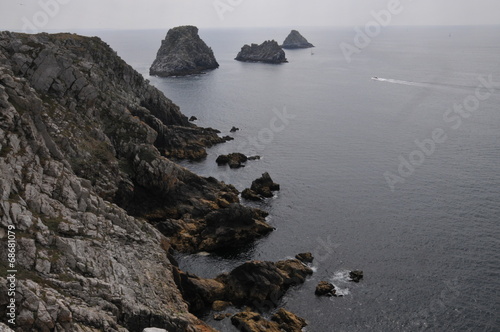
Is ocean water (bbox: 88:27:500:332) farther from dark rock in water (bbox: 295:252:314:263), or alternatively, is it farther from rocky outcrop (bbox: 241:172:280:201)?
rocky outcrop (bbox: 241:172:280:201)

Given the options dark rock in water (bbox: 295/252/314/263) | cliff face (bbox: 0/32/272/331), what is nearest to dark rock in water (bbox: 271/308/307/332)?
cliff face (bbox: 0/32/272/331)

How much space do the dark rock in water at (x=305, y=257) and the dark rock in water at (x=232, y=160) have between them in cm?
4048

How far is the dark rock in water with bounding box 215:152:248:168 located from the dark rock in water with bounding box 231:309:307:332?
54.0 metres

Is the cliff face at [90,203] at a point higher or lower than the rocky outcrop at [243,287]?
higher

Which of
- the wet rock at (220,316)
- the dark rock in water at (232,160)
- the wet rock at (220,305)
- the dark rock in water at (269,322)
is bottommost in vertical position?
the wet rock at (220,316)

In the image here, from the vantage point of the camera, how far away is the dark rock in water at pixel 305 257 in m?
68.1

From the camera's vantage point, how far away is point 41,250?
132ft

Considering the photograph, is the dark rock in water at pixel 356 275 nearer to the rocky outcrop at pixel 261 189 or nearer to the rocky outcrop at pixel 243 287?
the rocky outcrop at pixel 243 287

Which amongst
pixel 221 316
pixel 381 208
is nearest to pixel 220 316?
pixel 221 316

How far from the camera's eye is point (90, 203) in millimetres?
52156

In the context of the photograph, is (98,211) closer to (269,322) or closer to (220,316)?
(220,316)

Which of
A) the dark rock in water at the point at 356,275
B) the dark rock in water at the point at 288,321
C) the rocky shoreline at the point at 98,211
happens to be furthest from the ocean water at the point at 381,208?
the rocky shoreline at the point at 98,211

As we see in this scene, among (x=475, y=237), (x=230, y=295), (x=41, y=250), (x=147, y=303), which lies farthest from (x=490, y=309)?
(x=41, y=250)

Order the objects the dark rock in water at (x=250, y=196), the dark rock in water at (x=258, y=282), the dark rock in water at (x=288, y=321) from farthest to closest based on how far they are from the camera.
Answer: the dark rock in water at (x=250, y=196) < the dark rock in water at (x=258, y=282) < the dark rock in water at (x=288, y=321)
